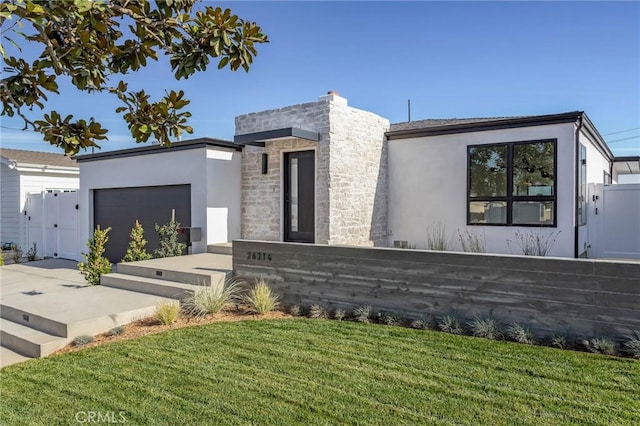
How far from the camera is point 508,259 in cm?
555

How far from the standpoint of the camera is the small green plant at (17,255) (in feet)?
45.7

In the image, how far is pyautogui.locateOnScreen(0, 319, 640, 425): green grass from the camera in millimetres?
3575

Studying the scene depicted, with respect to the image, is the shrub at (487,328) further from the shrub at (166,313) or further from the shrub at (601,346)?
the shrub at (166,313)

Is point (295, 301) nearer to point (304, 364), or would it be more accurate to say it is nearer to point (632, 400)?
point (304, 364)

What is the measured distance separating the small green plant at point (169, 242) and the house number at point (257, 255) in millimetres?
3713

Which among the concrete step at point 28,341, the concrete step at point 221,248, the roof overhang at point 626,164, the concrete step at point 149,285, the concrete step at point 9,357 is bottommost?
the concrete step at point 9,357

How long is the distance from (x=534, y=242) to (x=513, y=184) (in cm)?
141

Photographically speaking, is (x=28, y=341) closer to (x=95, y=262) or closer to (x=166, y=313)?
(x=166, y=313)

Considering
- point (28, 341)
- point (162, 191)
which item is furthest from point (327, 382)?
point (162, 191)

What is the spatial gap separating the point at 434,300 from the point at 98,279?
23.5 ft

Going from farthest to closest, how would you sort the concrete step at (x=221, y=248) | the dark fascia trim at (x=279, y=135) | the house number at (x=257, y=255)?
the concrete step at (x=221, y=248) < the dark fascia trim at (x=279, y=135) < the house number at (x=257, y=255)

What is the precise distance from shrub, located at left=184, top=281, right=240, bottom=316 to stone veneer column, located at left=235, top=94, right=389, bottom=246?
3419 mm

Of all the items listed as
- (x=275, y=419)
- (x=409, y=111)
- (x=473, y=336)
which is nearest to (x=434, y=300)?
(x=473, y=336)

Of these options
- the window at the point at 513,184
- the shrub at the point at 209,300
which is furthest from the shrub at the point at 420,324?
the window at the point at 513,184
